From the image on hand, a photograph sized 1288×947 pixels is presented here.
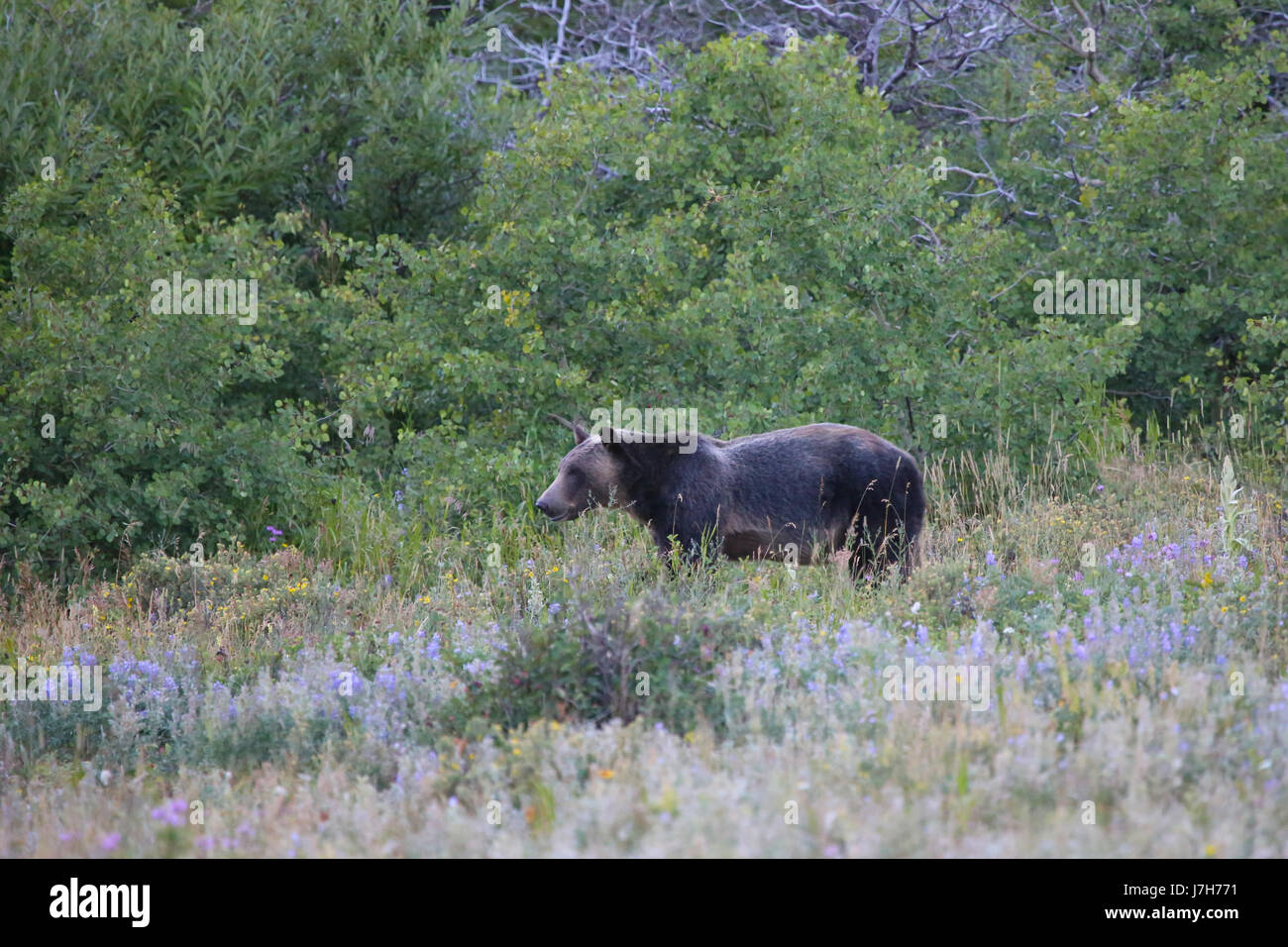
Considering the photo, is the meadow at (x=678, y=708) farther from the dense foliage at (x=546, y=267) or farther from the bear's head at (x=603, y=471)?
the dense foliage at (x=546, y=267)

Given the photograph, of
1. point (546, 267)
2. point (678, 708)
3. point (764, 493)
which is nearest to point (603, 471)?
point (764, 493)

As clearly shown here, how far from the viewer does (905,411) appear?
11.8m

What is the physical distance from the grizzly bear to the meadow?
1.06 feet

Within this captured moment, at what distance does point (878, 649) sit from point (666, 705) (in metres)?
1.09

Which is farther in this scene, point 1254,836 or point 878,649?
point 878,649

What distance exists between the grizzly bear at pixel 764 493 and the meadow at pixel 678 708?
1.06ft

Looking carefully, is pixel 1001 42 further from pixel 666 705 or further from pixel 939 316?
pixel 666 705

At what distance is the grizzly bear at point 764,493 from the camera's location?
26.6 feet

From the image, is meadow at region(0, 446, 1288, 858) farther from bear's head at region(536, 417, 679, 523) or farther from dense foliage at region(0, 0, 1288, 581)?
dense foliage at region(0, 0, 1288, 581)

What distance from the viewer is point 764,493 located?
8305mm

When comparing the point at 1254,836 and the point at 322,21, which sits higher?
the point at 322,21

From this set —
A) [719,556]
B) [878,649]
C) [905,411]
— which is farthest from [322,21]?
[878,649]

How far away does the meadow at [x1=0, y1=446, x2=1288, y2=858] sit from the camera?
446 cm

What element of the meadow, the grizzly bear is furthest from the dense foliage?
the grizzly bear
